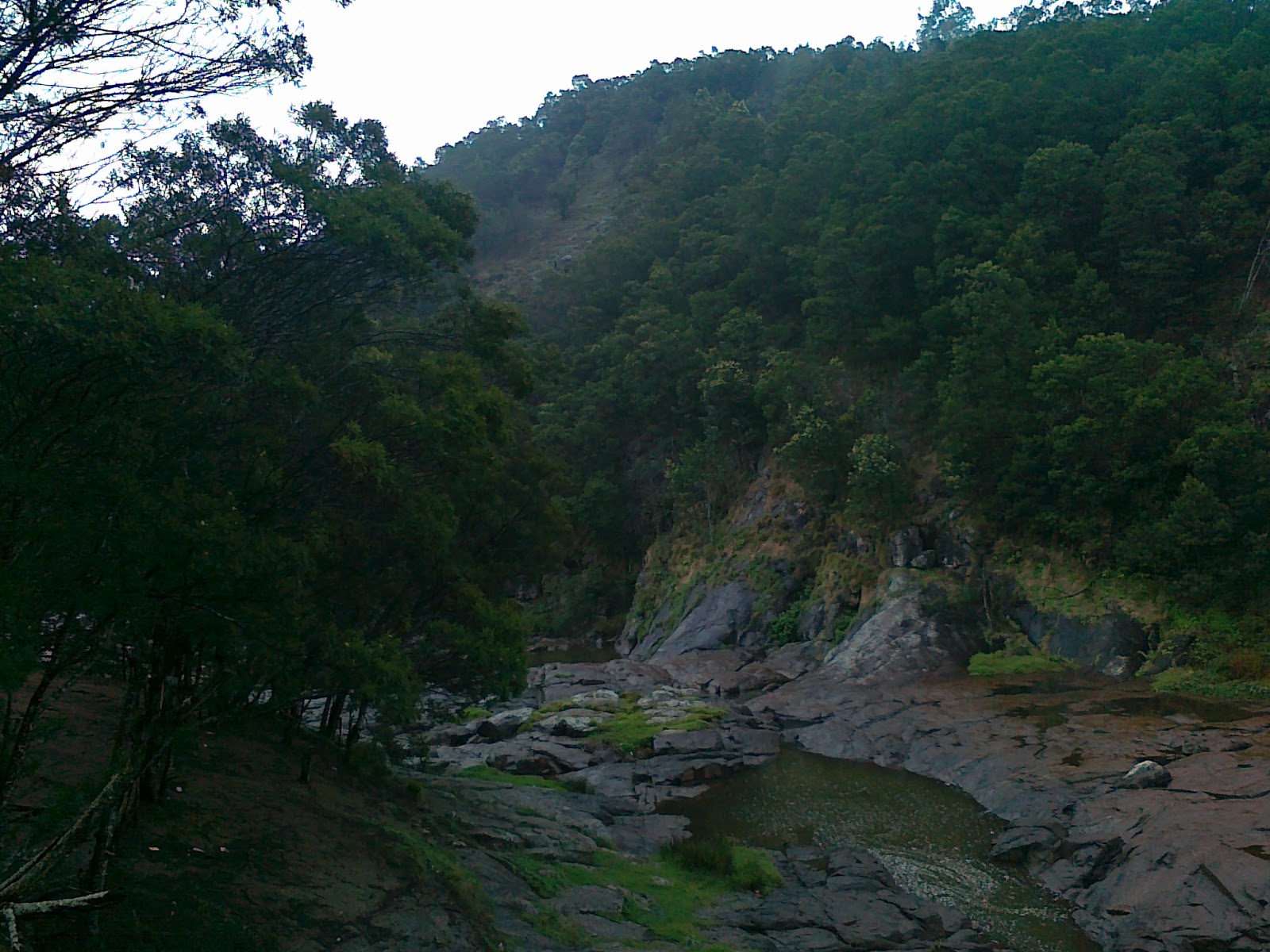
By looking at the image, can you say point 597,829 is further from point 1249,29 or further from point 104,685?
point 1249,29

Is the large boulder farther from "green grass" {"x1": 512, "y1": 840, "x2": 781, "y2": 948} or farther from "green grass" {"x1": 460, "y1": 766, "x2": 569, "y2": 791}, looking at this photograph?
"green grass" {"x1": 512, "y1": 840, "x2": 781, "y2": 948}

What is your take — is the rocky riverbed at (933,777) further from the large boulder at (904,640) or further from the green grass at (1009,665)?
the green grass at (1009,665)

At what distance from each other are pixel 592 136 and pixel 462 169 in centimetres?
1531

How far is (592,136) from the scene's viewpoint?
9581 centimetres

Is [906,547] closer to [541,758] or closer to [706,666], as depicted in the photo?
[706,666]

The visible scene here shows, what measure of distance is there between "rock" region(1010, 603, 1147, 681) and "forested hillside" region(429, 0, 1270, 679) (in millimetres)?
969

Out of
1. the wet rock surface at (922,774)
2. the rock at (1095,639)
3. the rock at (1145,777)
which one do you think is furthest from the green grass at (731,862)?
the rock at (1095,639)

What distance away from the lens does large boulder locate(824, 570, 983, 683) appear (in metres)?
26.2

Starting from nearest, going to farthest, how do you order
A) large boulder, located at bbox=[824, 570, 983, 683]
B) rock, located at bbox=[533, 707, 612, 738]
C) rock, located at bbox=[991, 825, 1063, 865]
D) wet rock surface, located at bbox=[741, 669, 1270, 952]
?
wet rock surface, located at bbox=[741, 669, 1270, 952]
rock, located at bbox=[991, 825, 1063, 865]
rock, located at bbox=[533, 707, 612, 738]
large boulder, located at bbox=[824, 570, 983, 683]

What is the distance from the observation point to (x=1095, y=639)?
23.9m

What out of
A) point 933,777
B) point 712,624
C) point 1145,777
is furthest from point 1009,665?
point 712,624

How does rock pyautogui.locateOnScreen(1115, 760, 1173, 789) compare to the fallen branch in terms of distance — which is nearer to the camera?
the fallen branch

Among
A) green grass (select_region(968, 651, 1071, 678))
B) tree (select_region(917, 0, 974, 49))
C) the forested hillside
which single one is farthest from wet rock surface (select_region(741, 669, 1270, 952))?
tree (select_region(917, 0, 974, 49))

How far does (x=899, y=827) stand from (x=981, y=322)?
62.6 ft
